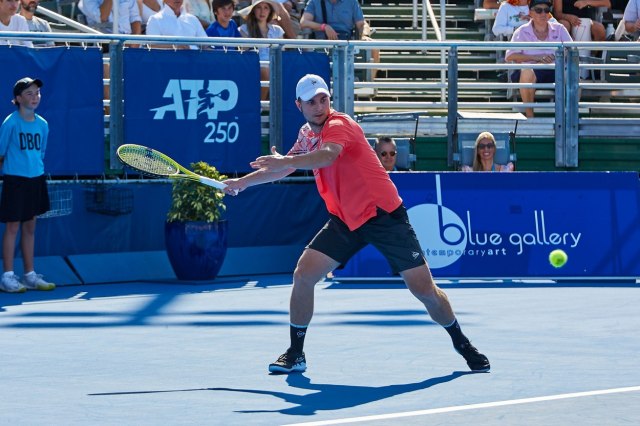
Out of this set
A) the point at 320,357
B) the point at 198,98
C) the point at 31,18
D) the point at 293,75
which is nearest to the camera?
the point at 320,357

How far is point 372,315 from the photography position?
39.7 feet

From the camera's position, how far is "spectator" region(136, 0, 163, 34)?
18016 millimetres

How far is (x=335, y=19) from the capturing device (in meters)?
18.3

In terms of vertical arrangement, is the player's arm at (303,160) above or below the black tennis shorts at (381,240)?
above

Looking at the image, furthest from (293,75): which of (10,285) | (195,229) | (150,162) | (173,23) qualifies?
(150,162)

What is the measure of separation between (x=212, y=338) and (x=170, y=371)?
1.68 meters

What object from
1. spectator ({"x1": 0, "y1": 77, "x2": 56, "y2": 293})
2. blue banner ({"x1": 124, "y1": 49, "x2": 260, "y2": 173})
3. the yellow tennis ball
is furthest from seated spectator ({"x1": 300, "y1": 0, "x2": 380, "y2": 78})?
spectator ({"x1": 0, "y1": 77, "x2": 56, "y2": 293})

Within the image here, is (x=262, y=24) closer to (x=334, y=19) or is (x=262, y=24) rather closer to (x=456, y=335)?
(x=334, y=19)

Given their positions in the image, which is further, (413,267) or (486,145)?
(486,145)

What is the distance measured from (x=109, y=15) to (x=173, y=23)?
6.46 ft

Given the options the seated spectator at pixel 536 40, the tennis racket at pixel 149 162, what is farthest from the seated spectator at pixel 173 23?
the tennis racket at pixel 149 162

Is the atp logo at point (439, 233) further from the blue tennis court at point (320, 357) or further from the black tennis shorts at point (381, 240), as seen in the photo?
the black tennis shorts at point (381, 240)

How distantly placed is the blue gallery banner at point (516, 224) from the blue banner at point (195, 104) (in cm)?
195

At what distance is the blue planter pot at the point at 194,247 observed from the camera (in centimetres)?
1474
